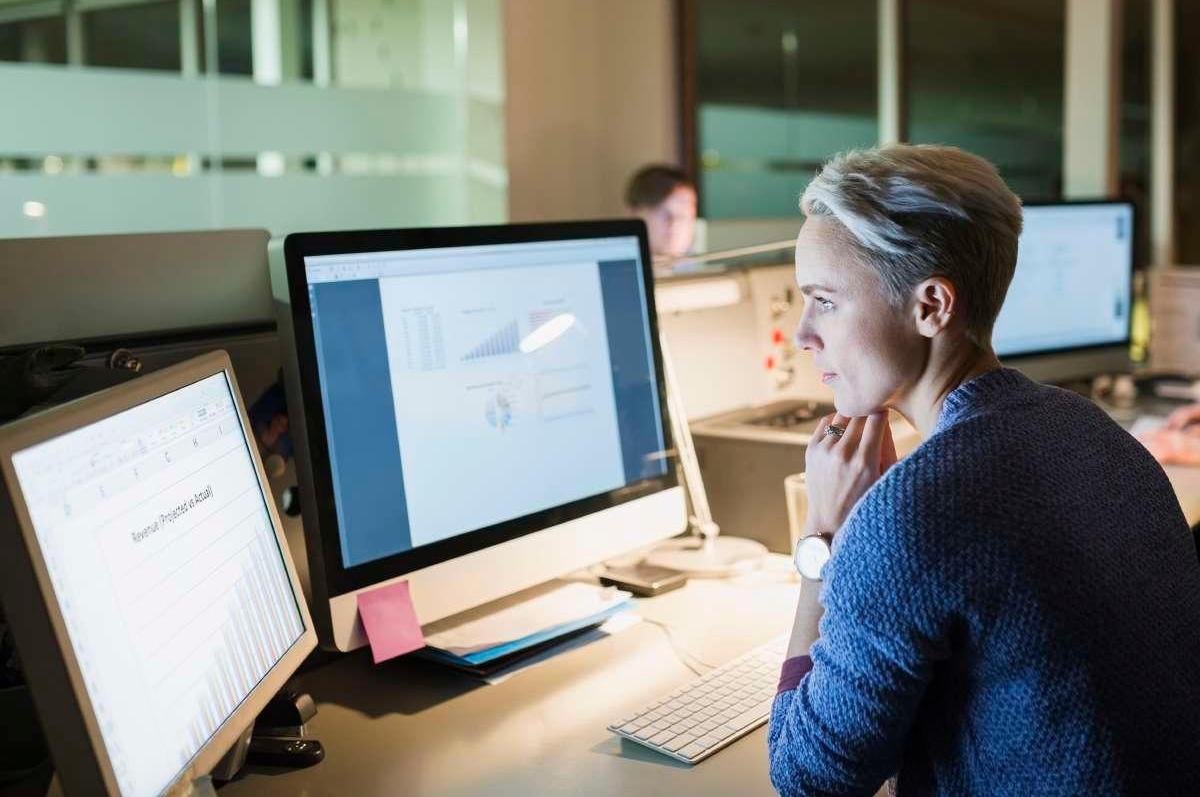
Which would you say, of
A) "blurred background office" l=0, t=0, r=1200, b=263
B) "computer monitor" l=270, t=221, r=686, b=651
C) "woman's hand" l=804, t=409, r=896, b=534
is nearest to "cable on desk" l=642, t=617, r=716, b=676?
"computer monitor" l=270, t=221, r=686, b=651

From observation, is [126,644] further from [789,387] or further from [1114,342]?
[1114,342]

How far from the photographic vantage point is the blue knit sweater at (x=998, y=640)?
0.91m

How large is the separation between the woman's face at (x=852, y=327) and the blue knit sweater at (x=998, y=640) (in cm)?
12

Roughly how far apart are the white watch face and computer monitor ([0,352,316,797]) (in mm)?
490

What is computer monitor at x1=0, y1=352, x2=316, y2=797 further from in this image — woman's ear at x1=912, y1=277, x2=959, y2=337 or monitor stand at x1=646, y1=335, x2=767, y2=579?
monitor stand at x1=646, y1=335, x2=767, y2=579

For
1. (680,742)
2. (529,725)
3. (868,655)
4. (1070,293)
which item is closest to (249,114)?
(1070,293)

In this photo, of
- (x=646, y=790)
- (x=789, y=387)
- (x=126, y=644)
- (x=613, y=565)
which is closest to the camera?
(x=126, y=644)

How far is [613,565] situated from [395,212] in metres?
2.63

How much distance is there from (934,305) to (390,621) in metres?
0.64

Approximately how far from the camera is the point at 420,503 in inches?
51.8

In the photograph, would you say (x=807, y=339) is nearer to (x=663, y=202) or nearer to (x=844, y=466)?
(x=844, y=466)

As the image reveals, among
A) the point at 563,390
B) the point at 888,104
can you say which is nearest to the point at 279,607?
the point at 563,390

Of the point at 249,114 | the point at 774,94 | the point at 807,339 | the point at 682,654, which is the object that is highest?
Answer: the point at 774,94

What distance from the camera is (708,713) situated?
1237 millimetres
